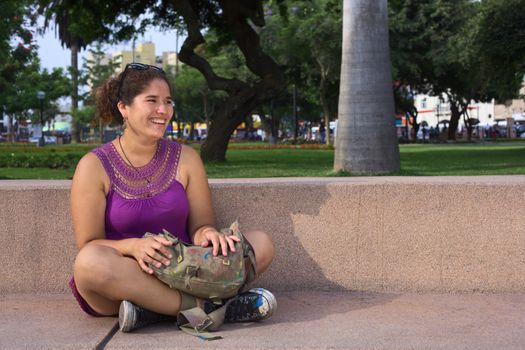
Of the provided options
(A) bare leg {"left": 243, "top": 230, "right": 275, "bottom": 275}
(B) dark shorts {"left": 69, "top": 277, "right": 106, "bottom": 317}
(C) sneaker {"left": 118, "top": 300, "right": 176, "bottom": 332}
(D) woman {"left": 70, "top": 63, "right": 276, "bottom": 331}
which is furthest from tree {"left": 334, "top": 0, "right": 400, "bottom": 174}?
(C) sneaker {"left": 118, "top": 300, "right": 176, "bottom": 332}

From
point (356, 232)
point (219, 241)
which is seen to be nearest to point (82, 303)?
point (219, 241)

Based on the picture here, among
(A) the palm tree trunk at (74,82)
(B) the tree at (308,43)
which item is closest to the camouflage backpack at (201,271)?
(B) the tree at (308,43)

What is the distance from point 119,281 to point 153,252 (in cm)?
21

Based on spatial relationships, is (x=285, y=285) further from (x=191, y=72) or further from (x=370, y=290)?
(x=191, y=72)

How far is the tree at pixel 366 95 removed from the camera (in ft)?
35.9

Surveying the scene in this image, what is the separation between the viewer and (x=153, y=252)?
10.7 ft

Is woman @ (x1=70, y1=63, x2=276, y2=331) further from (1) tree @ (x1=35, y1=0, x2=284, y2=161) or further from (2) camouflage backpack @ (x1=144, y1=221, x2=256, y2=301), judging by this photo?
(1) tree @ (x1=35, y1=0, x2=284, y2=161)

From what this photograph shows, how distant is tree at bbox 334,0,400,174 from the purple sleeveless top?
25.0 ft

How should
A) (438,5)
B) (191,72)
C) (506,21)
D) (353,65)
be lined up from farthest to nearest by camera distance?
(191,72)
(438,5)
(506,21)
(353,65)

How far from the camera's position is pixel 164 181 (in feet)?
12.1

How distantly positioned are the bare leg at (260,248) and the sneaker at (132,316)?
0.55 m

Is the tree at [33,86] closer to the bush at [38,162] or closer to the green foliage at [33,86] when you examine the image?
the green foliage at [33,86]

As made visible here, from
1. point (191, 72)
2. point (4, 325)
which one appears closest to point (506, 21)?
point (4, 325)

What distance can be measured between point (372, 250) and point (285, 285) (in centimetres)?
54
